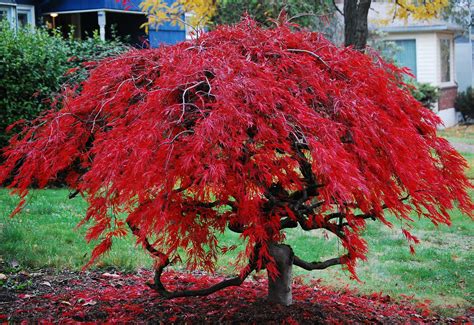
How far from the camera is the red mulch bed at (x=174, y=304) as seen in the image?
548 cm

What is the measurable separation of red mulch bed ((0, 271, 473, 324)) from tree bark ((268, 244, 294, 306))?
0.07m

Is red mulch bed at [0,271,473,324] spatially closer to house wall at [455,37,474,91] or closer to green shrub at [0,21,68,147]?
green shrub at [0,21,68,147]

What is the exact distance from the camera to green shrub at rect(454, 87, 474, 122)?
92.1 ft

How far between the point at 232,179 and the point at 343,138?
0.92 m

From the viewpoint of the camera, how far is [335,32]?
69.3 ft

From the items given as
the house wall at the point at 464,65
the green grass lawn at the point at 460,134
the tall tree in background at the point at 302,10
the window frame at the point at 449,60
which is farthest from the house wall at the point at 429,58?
the tall tree in background at the point at 302,10

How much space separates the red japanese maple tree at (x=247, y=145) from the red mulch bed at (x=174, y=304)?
0.93ft

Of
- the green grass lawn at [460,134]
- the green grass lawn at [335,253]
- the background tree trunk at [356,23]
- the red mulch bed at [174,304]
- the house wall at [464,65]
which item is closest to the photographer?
the red mulch bed at [174,304]

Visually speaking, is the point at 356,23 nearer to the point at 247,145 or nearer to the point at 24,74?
the point at 24,74

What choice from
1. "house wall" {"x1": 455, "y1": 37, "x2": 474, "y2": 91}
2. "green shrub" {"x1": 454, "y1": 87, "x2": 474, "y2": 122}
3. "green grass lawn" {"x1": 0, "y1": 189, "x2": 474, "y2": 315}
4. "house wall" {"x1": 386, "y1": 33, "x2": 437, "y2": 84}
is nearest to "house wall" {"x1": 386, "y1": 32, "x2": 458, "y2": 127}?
"house wall" {"x1": 386, "y1": 33, "x2": 437, "y2": 84}

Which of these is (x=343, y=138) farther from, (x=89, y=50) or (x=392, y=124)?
(x=89, y=50)

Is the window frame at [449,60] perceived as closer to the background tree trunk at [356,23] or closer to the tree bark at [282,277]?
the background tree trunk at [356,23]

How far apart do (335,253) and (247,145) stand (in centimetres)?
461

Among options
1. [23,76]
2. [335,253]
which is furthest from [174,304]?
[23,76]
